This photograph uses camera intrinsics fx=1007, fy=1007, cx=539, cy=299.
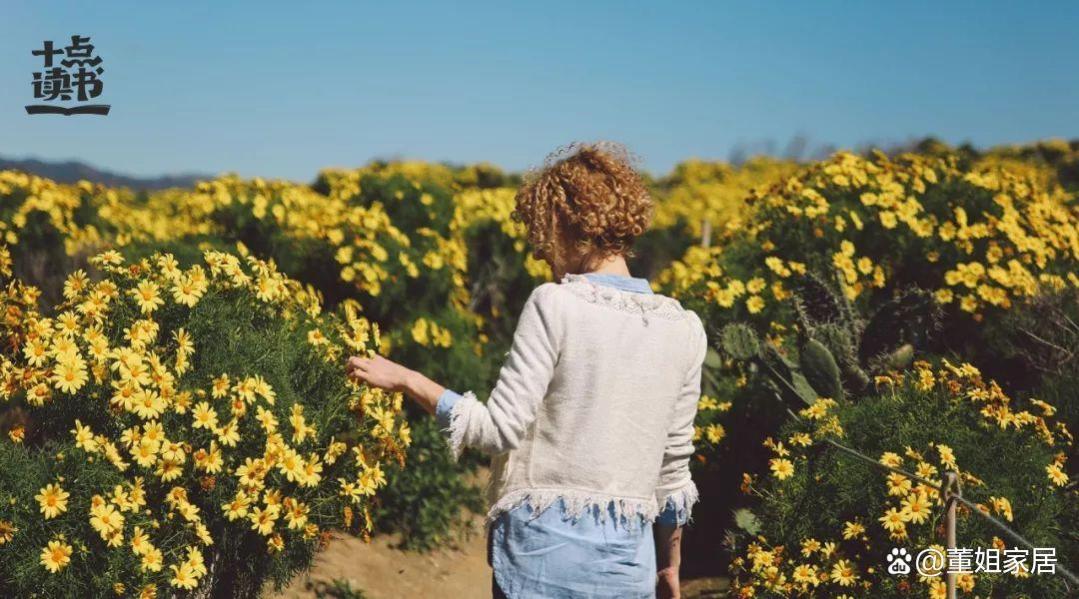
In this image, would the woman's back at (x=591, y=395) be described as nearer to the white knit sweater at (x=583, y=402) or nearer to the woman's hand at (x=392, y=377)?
the white knit sweater at (x=583, y=402)

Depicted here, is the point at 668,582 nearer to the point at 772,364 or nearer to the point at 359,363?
the point at 359,363

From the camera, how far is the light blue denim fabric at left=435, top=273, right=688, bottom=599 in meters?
2.21

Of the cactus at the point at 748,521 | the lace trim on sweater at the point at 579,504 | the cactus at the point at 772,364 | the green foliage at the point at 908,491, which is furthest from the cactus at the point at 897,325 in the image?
A: the lace trim on sweater at the point at 579,504

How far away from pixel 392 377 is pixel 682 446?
733 millimetres

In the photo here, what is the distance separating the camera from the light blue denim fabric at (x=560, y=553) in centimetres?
221

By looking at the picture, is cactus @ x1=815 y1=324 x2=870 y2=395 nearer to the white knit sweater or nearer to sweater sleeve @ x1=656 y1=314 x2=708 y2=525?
sweater sleeve @ x1=656 y1=314 x2=708 y2=525

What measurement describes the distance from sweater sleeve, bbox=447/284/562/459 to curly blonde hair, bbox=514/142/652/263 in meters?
0.24

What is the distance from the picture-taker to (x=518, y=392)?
6.97ft

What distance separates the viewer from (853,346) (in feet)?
16.4

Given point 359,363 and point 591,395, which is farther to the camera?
point 359,363

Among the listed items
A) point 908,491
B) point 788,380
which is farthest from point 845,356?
point 908,491

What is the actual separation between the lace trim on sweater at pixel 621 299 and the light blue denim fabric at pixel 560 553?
36 millimetres

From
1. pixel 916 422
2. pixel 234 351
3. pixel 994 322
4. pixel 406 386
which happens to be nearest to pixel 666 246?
pixel 994 322

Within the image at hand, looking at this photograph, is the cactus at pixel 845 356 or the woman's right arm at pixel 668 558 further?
the cactus at pixel 845 356
